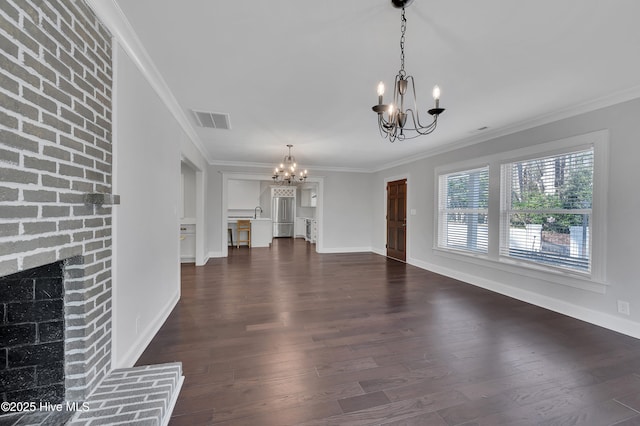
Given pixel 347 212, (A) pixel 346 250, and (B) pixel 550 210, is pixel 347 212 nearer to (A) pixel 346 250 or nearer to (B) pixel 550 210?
(A) pixel 346 250

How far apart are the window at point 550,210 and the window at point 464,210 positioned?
15.4 inches

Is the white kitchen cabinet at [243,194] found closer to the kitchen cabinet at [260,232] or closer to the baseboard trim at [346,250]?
the kitchen cabinet at [260,232]

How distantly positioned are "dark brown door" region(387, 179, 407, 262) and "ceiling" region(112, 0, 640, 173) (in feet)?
9.58

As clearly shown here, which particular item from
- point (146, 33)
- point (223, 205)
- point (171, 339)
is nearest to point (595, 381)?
point (171, 339)

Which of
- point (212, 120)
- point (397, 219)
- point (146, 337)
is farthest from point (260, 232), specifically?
point (146, 337)

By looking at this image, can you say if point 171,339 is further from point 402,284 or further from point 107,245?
point 402,284

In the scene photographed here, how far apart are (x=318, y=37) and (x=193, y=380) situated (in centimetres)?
261

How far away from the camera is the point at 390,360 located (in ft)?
7.16

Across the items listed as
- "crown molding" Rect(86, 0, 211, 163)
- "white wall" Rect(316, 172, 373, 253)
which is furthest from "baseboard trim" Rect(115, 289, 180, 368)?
"white wall" Rect(316, 172, 373, 253)

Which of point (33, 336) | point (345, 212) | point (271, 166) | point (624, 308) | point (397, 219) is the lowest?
point (624, 308)

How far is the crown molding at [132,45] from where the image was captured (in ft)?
5.25

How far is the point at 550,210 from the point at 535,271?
83cm

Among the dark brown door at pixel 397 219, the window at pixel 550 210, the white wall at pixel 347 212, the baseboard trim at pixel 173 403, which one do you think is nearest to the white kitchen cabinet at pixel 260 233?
the white wall at pixel 347 212

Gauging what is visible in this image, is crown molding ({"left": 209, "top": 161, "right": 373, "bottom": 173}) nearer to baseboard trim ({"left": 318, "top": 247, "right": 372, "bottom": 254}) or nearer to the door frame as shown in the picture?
the door frame
